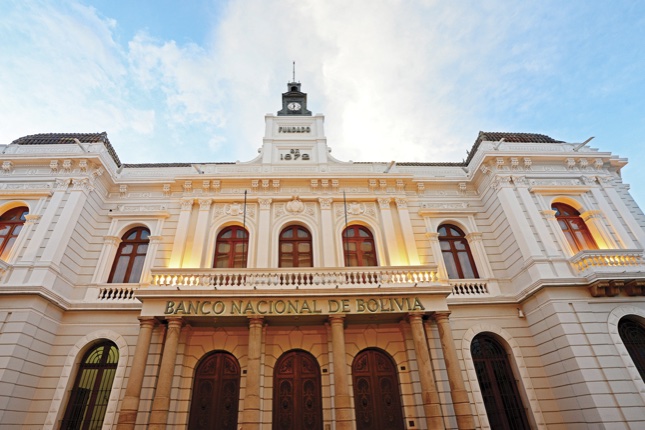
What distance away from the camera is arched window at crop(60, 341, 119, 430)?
10.7 meters

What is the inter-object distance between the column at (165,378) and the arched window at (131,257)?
3.93m

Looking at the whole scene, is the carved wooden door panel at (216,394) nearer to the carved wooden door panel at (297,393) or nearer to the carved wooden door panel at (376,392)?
the carved wooden door panel at (297,393)

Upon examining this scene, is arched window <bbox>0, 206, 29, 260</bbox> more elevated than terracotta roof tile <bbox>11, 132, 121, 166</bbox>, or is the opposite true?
terracotta roof tile <bbox>11, 132, 121, 166</bbox>

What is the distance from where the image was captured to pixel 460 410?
9.66 meters

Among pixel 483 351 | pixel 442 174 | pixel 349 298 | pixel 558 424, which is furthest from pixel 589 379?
pixel 442 174

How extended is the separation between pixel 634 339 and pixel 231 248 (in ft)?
48.6

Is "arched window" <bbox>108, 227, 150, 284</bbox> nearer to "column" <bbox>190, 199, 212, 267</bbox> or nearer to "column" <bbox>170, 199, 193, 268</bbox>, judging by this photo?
"column" <bbox>170, 199, 193, 268</bbox>

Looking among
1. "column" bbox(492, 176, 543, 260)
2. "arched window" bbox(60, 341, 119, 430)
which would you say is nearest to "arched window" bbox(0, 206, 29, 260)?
"arched window" bbox(60, 341, 119, 430)

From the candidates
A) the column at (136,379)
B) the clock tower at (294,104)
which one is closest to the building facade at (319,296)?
the column at (136,379)

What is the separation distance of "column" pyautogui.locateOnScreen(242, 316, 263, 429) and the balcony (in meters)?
11.2

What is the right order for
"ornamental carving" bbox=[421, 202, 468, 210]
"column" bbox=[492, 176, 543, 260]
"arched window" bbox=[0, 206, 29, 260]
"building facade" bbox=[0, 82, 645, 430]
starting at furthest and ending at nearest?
"ornamental carving" bbox=[421, 202, 468, 210]
"arched window" bbox=[0, 206, 29, 260]
"column" bbox=[492, 176, 543, 260]
"building facade" bbox=[0, 82, 645, 430]

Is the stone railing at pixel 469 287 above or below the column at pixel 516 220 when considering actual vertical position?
below

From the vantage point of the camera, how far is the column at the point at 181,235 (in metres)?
13.2

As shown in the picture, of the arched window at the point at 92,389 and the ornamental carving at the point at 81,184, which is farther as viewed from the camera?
the ornamental carving at the point at 81,184
